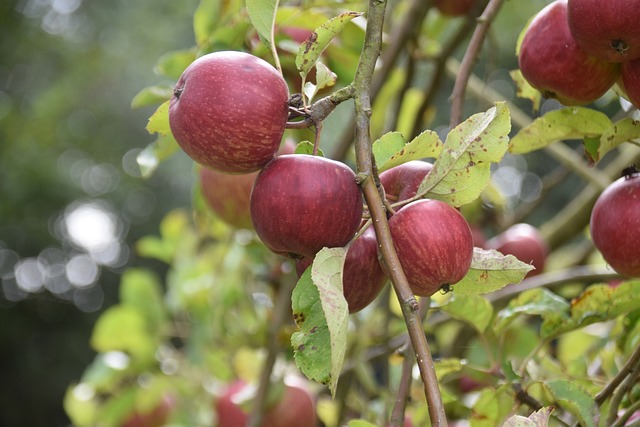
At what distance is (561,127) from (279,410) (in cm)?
47

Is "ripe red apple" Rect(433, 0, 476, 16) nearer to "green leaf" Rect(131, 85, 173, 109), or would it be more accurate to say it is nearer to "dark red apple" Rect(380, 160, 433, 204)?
"green leaf" Rect(131, 85, 173, 109)

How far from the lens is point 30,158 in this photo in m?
4.11

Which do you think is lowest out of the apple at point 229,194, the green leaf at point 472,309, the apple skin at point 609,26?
the apple at point 229,194

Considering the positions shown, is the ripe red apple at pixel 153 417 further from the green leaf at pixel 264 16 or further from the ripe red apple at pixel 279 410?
the green leaf at pixel 264 16

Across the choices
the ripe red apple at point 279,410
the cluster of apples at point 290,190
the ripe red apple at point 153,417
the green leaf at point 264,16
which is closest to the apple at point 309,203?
the cluster of apples at point 290,190

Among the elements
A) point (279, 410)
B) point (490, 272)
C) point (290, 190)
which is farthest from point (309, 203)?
point (279, 410)

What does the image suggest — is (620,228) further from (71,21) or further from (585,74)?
(71,21)

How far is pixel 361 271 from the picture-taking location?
425 mm

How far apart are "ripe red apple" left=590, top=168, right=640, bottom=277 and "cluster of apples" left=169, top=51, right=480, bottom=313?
12cm

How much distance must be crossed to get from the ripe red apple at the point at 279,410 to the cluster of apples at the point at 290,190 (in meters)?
0.45

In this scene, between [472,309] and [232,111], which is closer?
[232,111]

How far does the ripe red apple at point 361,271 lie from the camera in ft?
1.40

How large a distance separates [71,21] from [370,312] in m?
3.74

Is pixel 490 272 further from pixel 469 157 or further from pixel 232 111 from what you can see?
pixel 232 111
